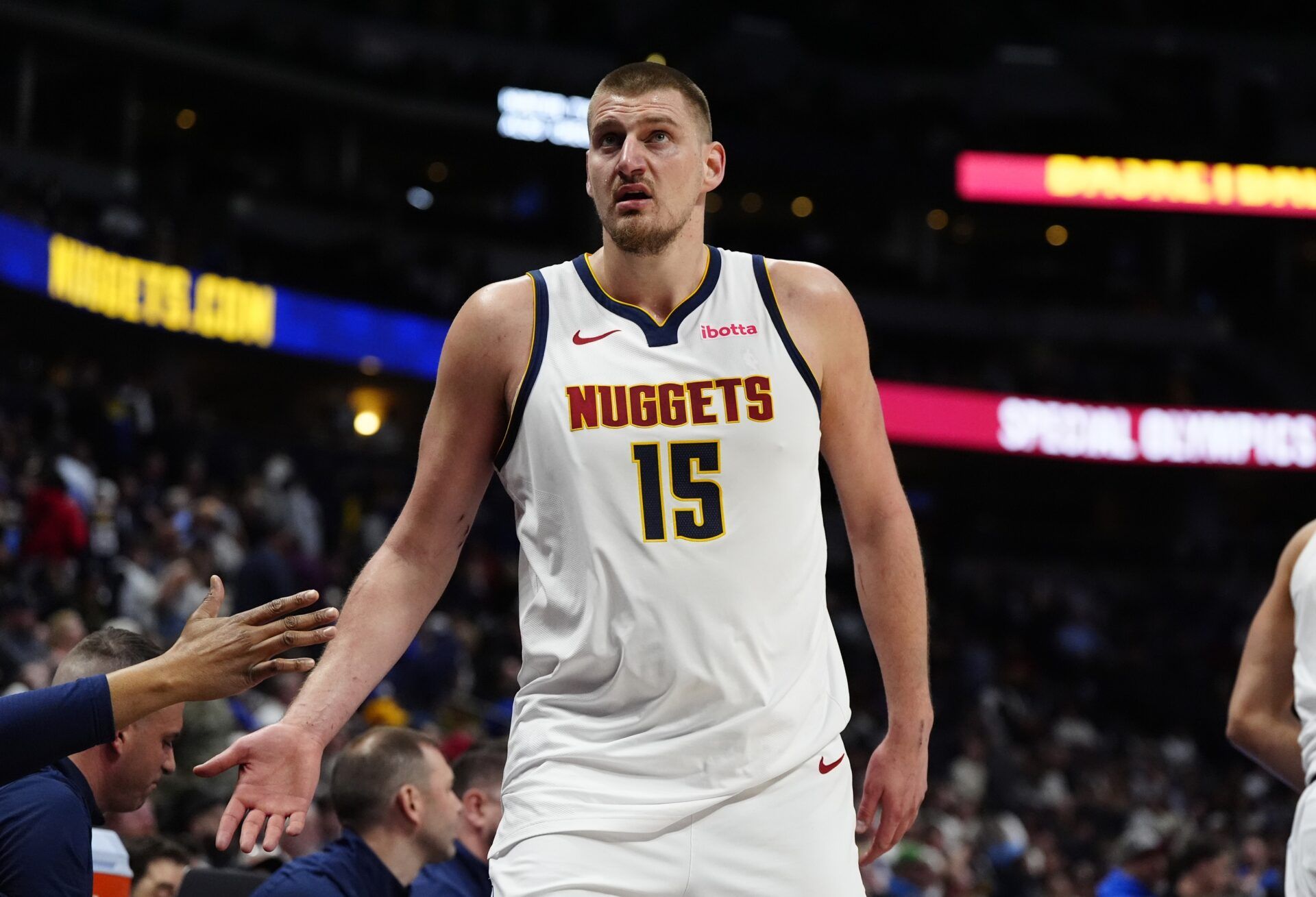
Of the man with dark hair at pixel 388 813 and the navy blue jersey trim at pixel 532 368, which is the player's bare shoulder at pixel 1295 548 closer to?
the navy blue jersey trim at pixel 532 368

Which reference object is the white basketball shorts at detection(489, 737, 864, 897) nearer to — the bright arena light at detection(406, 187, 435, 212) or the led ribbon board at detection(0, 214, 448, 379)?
the led ribbon board at detection(0, 214, 448, 379)

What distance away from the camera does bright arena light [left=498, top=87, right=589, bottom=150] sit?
29703mm

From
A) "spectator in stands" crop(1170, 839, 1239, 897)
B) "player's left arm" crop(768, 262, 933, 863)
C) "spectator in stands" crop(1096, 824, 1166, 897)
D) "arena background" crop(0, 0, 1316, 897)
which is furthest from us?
"arena background" crop(0, 0, 1316, 897)

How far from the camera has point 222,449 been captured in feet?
65.1

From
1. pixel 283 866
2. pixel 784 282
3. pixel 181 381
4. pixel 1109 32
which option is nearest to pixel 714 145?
pixel 784 282

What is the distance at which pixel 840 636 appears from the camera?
22625mm

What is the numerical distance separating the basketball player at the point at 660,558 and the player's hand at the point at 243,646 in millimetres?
105

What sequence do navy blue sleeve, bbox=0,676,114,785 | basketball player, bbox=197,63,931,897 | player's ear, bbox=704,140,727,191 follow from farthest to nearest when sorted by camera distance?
player's ear, bbox=704,140,727,191
navy blue sleeve, bbox=0,676,114,785
basketball player, bbox=197,63,931,897

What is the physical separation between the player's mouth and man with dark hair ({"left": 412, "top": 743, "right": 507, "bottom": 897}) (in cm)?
218

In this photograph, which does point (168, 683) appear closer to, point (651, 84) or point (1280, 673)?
point (651, 84)

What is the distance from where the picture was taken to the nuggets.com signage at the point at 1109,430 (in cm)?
2948

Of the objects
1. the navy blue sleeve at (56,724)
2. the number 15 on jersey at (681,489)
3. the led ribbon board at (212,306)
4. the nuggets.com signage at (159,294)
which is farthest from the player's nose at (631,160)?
the nuggets.com signage at (159,294)

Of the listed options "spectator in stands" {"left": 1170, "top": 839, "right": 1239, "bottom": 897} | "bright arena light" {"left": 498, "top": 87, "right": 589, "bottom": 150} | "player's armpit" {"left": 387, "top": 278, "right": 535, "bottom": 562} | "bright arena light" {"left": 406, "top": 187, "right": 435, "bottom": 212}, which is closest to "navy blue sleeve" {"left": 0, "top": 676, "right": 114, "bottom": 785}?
"player's armpit" {"left": 387, "top": 278, "right": 535, "bottom": 562}

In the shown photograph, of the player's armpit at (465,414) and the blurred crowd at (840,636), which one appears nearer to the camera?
the player's armpit at (465,414)
